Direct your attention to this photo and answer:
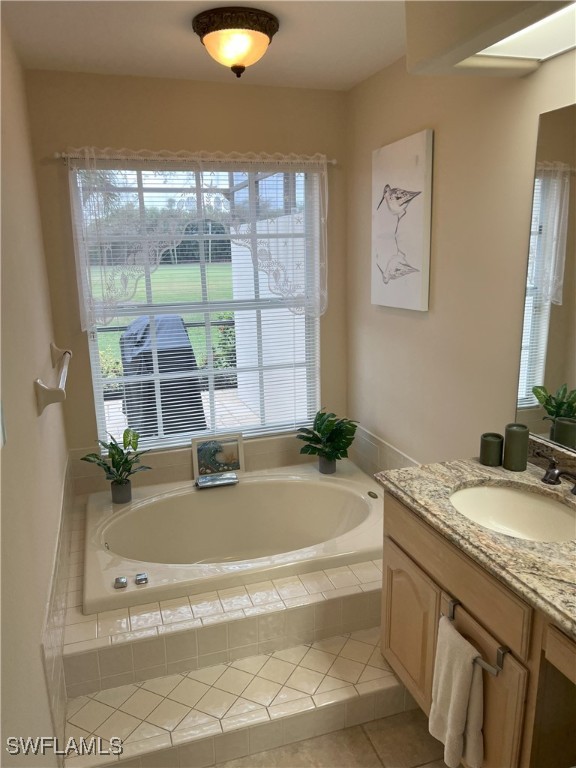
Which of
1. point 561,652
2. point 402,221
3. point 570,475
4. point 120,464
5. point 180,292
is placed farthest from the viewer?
point 180,292

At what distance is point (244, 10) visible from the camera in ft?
6.40

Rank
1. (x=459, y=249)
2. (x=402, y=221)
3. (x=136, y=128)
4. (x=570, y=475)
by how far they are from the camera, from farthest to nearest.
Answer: (x=136, y=128)
(x=402, y=221)
(x=459, y=249)
(x=570, y=475)

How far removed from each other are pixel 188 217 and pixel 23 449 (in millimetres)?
1742

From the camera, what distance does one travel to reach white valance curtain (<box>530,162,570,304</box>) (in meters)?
1.67

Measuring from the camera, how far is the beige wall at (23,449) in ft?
3.79

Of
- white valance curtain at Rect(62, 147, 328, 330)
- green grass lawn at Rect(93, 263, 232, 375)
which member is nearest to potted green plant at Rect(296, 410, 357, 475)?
white valance curtain at Rect(62, 147, 328, 330)

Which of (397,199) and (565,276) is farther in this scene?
(397,199)

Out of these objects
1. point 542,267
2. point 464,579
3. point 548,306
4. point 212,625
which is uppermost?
point 542,267

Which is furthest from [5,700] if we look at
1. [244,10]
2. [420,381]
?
[244,10]

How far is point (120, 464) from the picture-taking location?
2824mm

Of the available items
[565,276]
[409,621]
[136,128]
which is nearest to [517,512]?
[409,621]

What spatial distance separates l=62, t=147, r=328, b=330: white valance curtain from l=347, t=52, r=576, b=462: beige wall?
326mm

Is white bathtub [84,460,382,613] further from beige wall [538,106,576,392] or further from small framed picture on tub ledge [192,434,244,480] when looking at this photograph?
beige wall [538,106,576,392]

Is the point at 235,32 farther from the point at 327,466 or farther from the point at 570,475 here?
the point at 327,466
